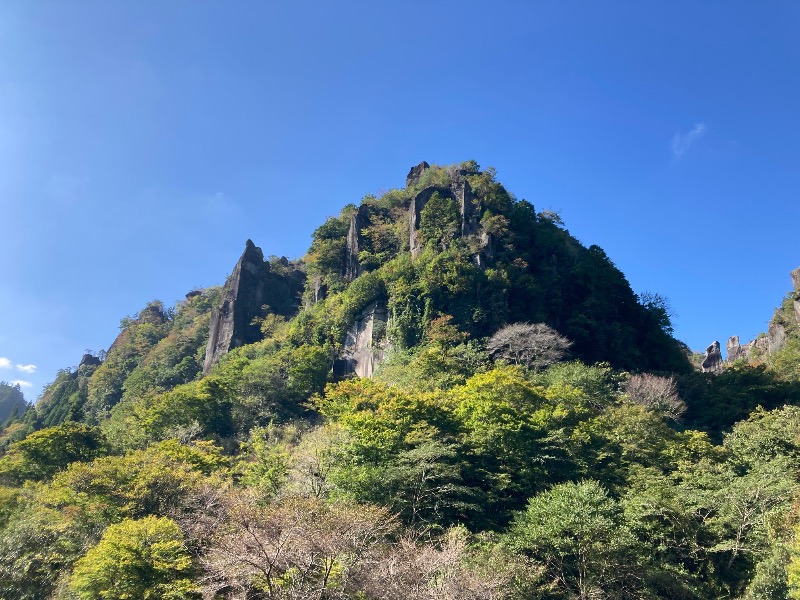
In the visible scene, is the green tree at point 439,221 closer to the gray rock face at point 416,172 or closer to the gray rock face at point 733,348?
the gray rock face at point 416,172

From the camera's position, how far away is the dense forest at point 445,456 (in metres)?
17.1

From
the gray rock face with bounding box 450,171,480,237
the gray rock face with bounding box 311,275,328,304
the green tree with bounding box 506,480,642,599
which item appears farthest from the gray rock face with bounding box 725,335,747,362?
the green tree with bounding box 506,480,642,599

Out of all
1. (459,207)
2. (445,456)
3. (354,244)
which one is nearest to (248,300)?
(354,244)

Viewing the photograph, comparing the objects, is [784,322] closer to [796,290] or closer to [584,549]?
[796,290]

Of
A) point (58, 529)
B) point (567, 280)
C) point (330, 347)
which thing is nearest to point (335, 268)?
point (330, 347)

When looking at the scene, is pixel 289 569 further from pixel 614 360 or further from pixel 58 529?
pixel 614 360

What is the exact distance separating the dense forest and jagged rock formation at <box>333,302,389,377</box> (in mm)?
183

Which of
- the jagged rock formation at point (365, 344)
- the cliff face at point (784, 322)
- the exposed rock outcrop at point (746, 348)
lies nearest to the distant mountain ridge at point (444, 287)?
the jagged rock formation at point (365, 344)

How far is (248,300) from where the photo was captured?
208ft

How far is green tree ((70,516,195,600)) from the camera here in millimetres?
17922

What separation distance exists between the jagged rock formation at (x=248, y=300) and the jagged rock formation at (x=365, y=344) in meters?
17.3

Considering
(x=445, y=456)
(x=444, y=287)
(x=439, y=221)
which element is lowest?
(x=445, y=456)

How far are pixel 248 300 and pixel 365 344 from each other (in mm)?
22047

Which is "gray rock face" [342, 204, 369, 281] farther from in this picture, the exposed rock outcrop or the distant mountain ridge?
the exposed rock outcrop
